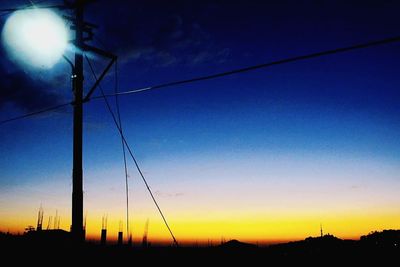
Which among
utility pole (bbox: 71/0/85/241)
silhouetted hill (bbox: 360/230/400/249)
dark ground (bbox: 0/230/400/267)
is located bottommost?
silhouetted hill (bbox: 360/230/400/249)

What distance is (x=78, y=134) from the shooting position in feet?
27.5

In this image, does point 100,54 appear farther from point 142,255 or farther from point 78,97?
point 142,255

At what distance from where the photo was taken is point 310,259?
7281 centimetres

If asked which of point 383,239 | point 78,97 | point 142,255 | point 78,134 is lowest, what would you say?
point 383,239

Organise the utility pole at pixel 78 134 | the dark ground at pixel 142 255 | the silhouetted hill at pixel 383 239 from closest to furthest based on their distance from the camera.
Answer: the utility pole at pixel 78 134 → the dark ground at pixel 142 255 → the silhouetted hill at pixel 383 239

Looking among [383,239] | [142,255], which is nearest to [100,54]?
[142,255]

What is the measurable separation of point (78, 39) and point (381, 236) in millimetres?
156460

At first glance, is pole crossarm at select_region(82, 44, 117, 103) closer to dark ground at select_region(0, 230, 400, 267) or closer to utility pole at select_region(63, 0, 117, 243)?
utility pole at select_region(63, 0, 117, 243)

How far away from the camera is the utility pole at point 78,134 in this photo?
793 centimetres

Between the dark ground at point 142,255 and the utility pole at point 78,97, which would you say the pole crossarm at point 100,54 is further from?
the dark ground at point 142,255

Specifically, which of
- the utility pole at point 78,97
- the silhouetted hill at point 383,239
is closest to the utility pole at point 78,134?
the utility pole at point 78,97

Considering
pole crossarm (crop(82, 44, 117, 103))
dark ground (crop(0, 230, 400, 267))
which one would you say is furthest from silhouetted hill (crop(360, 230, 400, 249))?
pole crossarm (crop(82, 44, 117, 103))

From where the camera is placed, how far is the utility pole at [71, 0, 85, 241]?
793 cm

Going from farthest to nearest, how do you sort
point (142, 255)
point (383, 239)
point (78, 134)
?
Result: 1. point (383, 239)
2. point (142, 255)
3. point (78, 134)
